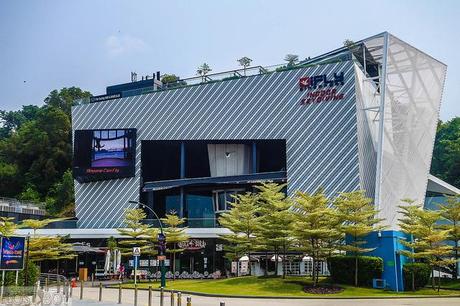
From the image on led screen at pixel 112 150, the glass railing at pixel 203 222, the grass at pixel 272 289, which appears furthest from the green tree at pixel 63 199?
the grass at pixel 272 289

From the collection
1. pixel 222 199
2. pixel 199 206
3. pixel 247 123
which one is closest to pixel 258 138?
pixel 247 123

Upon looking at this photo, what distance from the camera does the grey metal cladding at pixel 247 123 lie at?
54.1m

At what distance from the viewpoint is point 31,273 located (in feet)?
104

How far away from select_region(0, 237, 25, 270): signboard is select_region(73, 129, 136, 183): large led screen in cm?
3675

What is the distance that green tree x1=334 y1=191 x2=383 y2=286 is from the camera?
38.9 m

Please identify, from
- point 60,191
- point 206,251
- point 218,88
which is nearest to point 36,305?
point 206,251

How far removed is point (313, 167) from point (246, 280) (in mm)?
18631

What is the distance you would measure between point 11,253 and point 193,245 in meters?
29.9

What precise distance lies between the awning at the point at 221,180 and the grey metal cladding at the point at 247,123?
5.84 feet

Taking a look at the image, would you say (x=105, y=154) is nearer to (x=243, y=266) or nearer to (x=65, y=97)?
(x=243, y=266)

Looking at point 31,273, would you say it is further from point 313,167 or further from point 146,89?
point 146,89

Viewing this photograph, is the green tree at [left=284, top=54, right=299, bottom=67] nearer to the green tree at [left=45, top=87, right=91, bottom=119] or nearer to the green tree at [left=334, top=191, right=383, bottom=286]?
the green tree at [left=334, top=191, right=383, bottom=286]

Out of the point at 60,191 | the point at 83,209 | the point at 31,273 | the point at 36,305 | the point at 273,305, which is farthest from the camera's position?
the point at 60,191

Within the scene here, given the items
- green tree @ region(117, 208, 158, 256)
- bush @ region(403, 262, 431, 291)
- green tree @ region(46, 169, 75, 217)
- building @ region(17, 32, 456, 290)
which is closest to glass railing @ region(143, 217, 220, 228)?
building @ region(17, 32, 456, 290)
